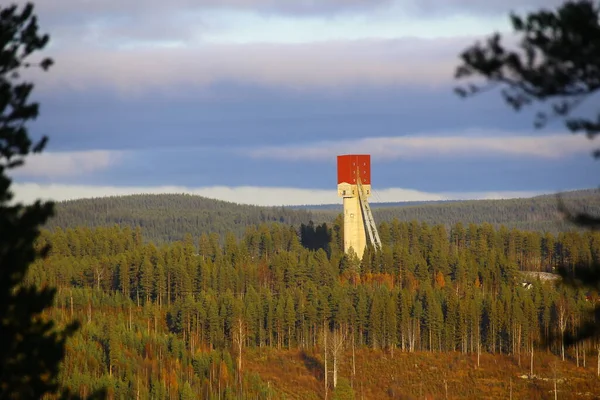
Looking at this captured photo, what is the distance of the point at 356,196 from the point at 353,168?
3500 mm

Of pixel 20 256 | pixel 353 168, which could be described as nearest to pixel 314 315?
pixel 353 168

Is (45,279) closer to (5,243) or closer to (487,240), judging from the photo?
(487,240)

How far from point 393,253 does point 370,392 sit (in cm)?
3769

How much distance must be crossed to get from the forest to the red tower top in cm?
760

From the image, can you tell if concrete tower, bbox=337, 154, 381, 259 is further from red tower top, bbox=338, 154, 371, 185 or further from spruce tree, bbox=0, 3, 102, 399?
spruce tree, bbox=0, 3, 102, 399

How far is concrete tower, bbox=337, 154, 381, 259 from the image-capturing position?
372 feet

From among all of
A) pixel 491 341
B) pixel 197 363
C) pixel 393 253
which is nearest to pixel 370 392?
pixel 197 363

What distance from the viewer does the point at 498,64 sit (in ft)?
61.6

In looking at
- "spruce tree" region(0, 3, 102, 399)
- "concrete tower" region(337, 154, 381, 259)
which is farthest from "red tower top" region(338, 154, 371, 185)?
"spruce tree" region(0, 3, 102, 399)

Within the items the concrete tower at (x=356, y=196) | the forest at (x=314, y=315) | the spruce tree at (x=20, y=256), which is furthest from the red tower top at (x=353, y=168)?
the spruce tree at (x=20, y=256)

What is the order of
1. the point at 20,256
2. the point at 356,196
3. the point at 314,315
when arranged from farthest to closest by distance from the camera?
the point at 356,196, the point at 314,315, the point at 20,256

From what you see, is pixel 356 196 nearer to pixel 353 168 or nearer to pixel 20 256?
pixel 353 168

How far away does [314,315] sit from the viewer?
99.1 metres

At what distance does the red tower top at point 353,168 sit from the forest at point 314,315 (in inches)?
299
